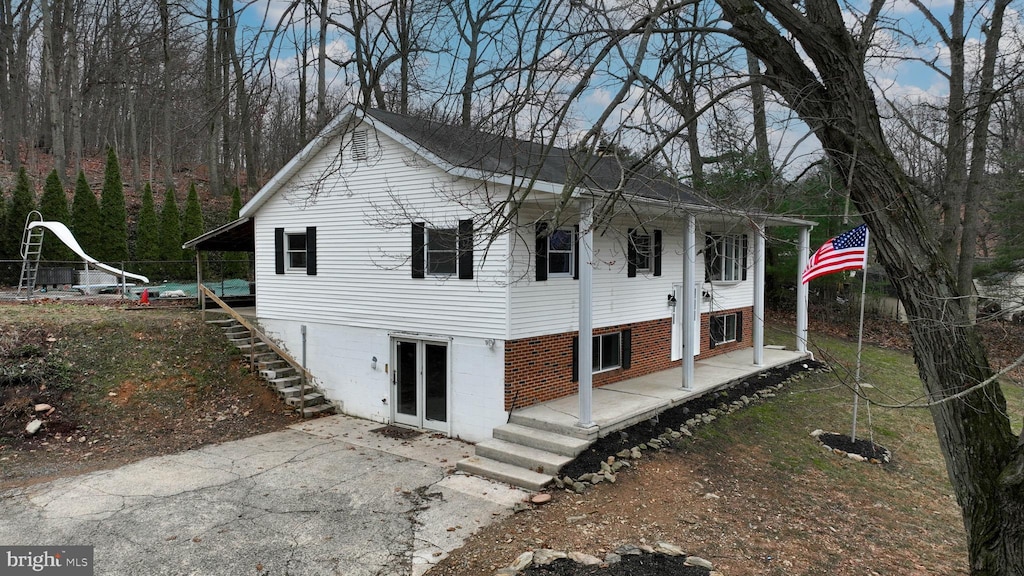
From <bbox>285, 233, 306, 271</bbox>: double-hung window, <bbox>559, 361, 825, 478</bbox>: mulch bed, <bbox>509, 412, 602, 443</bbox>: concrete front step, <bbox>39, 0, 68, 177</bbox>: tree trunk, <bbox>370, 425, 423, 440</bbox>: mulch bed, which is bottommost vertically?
<bbox>370, 425, 423, 440</bbox>: mulch bed

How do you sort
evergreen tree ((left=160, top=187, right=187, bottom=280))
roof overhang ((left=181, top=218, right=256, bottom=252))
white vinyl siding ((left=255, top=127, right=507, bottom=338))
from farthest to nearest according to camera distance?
evergreen tree ((left=160, top=187, right=187, bottom=280)) → roof overhang ((left=181, top=218, right=256, bottom=252)) → white vinyl siding ((left=255, top=127, right=507, bottom=338))

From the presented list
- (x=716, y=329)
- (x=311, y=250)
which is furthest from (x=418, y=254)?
(x=716, y=329)

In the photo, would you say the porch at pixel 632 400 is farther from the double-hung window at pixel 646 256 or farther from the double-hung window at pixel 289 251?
the double-hung window at pixel 289 251

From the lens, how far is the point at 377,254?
1142 centimetres

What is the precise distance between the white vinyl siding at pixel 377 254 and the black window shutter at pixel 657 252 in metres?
4.55

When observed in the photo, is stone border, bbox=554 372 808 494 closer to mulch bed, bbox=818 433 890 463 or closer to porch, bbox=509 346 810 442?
porch, bbox=509 346 810 442

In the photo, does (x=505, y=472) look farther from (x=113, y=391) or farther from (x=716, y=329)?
(x=716, y=329)

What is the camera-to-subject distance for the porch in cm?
909

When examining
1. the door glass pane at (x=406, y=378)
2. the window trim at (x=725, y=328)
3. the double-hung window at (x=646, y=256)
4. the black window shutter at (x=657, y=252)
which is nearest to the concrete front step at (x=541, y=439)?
the door glass pane at (x=406, y=378)

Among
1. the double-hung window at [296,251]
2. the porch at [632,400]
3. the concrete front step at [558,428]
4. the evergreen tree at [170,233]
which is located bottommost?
the concrete front step at [558,428]

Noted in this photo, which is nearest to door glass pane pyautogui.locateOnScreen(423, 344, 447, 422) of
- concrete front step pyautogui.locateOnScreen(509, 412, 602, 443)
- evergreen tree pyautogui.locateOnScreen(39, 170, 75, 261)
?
concrete front step pyautogui.locateOnScreen(509, 412, 602, 443)

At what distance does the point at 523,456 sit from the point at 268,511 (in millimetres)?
3431

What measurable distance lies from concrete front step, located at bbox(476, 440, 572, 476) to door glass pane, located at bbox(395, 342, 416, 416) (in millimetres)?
2491

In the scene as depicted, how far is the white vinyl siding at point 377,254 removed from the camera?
1008 centimetres
